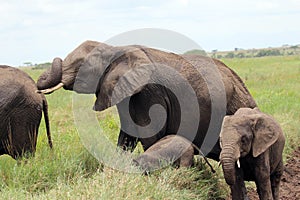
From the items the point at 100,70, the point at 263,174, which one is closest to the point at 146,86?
the point at 100,70

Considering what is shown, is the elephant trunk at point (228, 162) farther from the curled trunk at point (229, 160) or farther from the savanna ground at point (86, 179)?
the savanna ground at point (86, 179)

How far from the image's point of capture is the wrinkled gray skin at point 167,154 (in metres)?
5.82

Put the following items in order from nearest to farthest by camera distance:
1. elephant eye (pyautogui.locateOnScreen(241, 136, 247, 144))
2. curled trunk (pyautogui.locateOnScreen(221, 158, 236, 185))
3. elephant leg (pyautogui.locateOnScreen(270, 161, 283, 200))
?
curled trunk (pyautogui.locateOnScreen(221, 158, 236, 185)) < elephant eye (pyautogui.locateOnScreen(241, 136, 247, 144)) < elephant leg (pyautogui.locateOnScreen(270, 161, 283, 200))

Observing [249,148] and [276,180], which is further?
[276,180]

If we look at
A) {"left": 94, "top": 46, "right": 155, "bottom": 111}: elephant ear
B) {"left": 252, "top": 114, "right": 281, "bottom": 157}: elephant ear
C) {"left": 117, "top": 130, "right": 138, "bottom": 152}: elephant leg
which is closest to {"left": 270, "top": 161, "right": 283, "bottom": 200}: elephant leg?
{"left": 252, "top": 114, "right": 281, "bottom": 157}: elephant ear

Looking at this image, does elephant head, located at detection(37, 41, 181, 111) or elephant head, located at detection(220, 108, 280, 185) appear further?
elephant head, located at detection(37, 41, 181, 111)

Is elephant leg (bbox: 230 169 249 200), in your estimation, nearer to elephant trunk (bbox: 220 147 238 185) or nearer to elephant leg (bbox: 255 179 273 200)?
elephant leg (bbox: 255 179 273 200)

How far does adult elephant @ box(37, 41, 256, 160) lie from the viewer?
20.2ft

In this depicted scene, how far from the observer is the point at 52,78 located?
6.19m

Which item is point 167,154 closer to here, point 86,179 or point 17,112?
point 86,179

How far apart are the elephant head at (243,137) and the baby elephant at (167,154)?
1.95ft

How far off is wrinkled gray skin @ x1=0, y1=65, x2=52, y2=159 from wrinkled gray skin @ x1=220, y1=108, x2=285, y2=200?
247 centimetres

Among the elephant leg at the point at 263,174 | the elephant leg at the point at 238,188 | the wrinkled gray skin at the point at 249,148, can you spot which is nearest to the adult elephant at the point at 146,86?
the wrinkled gray skin at the point at 249,148

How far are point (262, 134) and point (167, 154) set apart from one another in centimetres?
99
